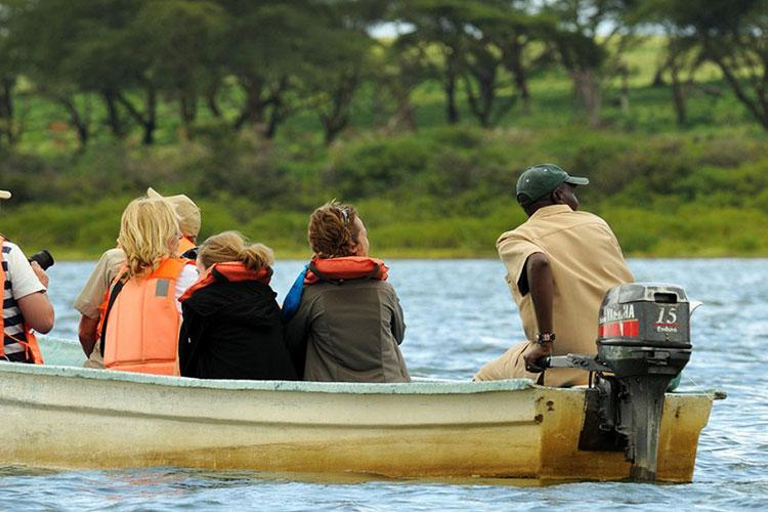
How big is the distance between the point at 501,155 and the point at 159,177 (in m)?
7.83

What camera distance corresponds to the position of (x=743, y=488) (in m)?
8.01

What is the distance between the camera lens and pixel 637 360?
7.14m

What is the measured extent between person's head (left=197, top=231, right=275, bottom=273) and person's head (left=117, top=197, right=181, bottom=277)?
0.22 metres

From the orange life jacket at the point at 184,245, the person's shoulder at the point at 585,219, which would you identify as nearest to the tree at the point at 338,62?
the orange life jacket at the point at 184,245

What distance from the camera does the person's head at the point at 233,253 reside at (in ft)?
25.2

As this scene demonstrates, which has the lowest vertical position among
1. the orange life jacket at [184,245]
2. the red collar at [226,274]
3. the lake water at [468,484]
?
the lake water at [468,484]

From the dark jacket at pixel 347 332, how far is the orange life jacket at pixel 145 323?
0.60 metres

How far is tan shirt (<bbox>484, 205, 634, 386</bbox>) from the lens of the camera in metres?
7.54

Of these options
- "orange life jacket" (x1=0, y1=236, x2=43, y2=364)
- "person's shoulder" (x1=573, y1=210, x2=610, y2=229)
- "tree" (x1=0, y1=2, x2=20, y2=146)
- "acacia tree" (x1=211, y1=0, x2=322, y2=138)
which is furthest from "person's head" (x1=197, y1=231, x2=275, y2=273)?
"tree" (x1=0, y1=2, x2=20, y2=146)

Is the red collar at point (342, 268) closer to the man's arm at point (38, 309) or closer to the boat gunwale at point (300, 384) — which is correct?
the boat gunwale at point (300, 384)

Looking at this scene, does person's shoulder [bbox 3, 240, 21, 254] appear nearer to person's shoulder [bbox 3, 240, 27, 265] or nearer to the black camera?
person's shoulder [bbox 3, 240, 27, 265]

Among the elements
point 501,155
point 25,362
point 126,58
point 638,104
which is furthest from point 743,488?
point 638,104

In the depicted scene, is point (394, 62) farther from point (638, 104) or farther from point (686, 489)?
point (686, 489)

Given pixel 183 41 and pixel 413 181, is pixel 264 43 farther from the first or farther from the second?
pixel 413 181
